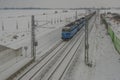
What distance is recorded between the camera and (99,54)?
27625 millimetres

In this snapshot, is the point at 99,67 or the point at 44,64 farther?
the point at 44,64

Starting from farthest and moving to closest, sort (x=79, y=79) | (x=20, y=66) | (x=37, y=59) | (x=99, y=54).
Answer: (x=99, y=54), (x=37, y=59), (x=20, y=66), (x=79, y=79)

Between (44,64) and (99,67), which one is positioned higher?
(44,64)

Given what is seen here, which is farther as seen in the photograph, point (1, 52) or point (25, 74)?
point (1, 52)

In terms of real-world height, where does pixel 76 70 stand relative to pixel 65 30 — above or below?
below

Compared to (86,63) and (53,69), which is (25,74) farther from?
(86,63)

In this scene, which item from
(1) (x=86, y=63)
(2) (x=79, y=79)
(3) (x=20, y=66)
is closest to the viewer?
(2) (x=79, y=79)

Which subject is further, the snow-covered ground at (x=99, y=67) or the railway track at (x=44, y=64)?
the railway track at (x=44, y=64)

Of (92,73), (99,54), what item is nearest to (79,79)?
(92,73)

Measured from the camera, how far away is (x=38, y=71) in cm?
2011

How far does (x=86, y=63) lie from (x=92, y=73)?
3250 millimetres

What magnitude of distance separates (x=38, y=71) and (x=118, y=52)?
12757mm

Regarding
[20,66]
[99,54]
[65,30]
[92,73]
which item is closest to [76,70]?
[92,73]

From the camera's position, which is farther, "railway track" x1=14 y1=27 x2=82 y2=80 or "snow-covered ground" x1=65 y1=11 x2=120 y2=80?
"railway track" x1=14 y1=27 x2=82 y2=80
